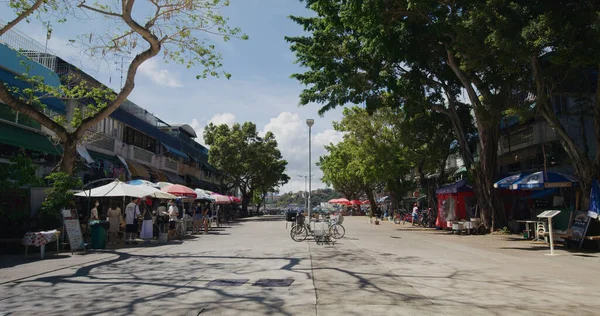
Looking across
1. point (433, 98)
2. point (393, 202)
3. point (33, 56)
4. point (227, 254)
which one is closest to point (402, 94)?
point (433, 98)

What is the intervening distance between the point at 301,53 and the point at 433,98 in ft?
27.6

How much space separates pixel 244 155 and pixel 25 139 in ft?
108

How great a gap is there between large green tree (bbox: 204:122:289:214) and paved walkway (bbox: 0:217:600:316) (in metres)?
34.4

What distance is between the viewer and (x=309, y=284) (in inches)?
321

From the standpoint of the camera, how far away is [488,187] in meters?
21.5

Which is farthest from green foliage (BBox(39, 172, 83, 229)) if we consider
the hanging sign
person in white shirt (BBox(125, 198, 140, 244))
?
the hanging sign

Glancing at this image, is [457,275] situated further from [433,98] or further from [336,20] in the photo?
[433,98]

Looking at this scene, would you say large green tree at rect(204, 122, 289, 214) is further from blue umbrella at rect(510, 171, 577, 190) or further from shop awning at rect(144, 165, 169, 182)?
blue umbrella at rect(510, 171, 577, 190)

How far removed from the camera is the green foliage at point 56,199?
13453 mm

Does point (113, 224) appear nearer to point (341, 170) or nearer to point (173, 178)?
point (173, 178)

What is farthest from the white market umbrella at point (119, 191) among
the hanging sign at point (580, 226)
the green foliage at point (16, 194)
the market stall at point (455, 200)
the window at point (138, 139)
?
the market stall at point (455, 200)

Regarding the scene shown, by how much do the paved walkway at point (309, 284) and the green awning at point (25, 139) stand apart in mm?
6224

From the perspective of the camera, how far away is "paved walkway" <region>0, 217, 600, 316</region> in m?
6.39

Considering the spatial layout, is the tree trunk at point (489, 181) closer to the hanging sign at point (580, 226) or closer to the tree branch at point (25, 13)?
the hanging sign at point (580, 226)
